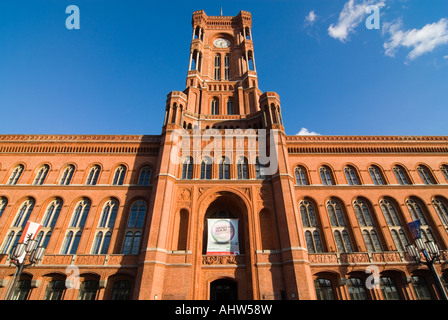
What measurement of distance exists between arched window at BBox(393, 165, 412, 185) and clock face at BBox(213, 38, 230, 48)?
3189 cm

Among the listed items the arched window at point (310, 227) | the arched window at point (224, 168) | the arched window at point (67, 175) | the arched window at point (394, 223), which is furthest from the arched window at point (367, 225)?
the arched window at point (67, 175)

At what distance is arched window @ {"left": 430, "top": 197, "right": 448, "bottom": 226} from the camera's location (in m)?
20.9

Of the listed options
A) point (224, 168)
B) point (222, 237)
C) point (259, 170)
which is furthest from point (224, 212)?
point (259, 170)

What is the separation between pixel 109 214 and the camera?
812 inches

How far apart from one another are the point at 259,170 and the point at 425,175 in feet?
55.9

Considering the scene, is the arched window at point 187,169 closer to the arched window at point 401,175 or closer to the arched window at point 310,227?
the arched window at point 310,227

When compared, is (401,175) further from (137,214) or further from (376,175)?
(137,214)

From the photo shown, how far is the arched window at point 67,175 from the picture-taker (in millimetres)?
22391

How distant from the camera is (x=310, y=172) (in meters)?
23.2

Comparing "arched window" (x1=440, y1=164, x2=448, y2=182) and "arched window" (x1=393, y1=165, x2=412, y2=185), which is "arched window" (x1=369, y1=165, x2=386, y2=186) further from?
"arched window" (x1=440, y1=164, x2=448, y2=182)

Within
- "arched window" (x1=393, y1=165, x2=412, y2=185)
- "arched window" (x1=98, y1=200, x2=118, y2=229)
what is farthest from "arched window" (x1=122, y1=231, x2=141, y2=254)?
"arched window" (x1=393, y1=165, x2=412, y2=185)

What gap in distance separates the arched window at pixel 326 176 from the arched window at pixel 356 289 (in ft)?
27.8
